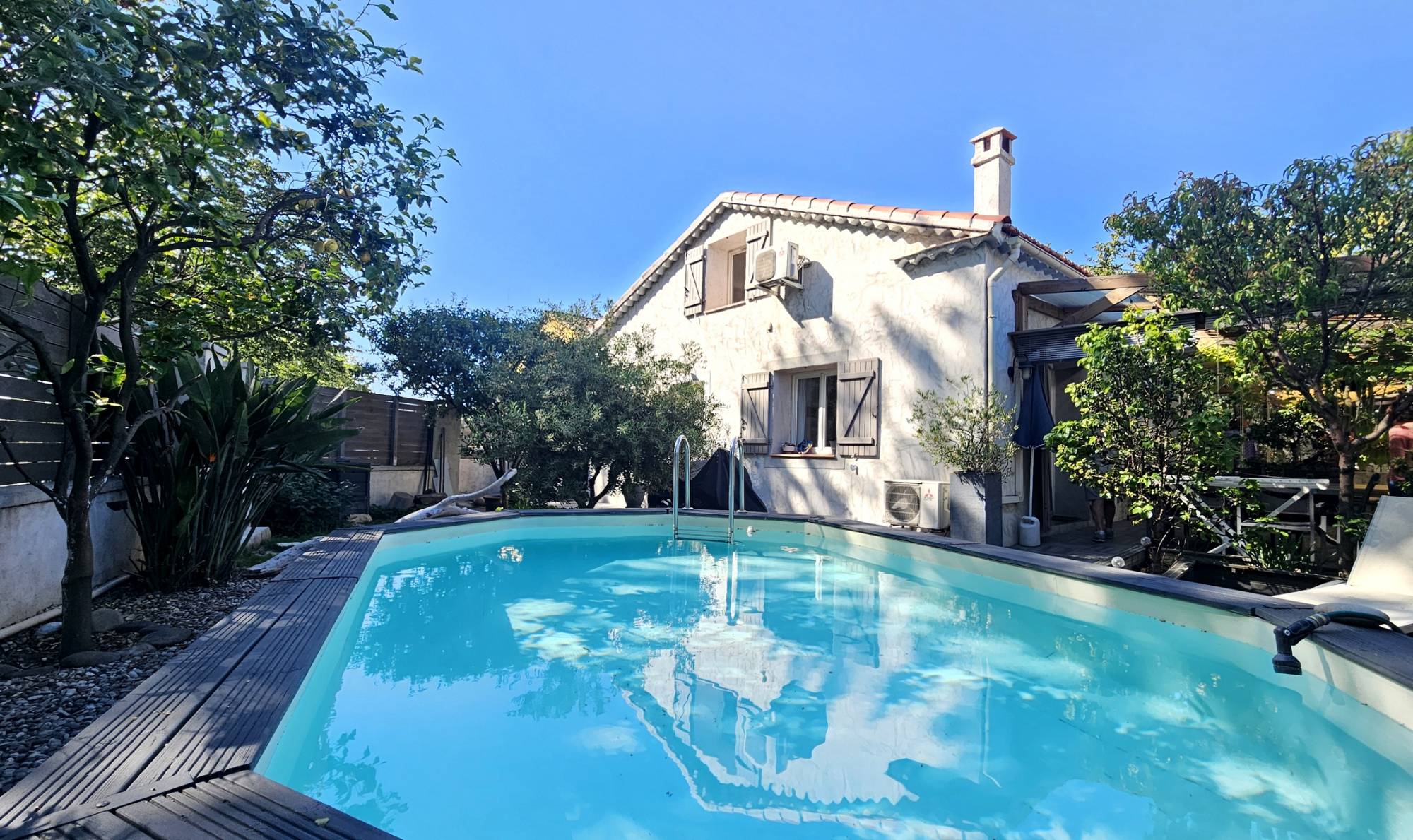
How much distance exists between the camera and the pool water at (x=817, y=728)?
2.52m

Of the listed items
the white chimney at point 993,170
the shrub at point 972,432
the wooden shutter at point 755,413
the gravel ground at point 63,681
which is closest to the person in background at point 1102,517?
the shrub at point 972,432

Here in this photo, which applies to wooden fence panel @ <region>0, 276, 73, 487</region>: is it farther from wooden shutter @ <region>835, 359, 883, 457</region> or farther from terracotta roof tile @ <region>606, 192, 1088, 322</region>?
terracotta roof tile @ <region>606, 192, 1088, 322</region>

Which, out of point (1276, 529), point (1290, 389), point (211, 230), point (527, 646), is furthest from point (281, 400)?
point (1290, 389)

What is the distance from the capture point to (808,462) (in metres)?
10.5

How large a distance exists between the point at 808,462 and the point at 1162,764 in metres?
7.62

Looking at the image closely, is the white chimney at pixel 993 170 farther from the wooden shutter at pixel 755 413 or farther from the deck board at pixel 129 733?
the deck board at pixel 129 733

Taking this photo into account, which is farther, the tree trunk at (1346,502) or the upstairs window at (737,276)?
the upstairs window at (737,276)

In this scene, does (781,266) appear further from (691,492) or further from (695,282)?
(691,492)

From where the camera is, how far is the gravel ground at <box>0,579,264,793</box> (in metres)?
2.28

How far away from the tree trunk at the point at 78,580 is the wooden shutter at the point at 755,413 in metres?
8.99

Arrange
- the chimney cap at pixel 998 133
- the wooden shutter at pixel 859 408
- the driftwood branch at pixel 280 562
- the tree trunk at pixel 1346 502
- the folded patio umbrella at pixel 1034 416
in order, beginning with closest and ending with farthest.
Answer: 1. the driftwood branch at pixel 280 562
2. the tree trunk at pixel 1346 502
3. the folded patio umbrella at pixel 1034 416
4. the chimney cap at pixel 998 133
5. the wooden shutter at pixel 859 408

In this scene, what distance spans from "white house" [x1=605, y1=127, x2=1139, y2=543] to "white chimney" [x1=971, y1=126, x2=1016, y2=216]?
21 millimetres

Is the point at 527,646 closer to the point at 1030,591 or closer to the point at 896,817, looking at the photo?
the point at 896,817

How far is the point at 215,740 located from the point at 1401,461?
9.94 meters
